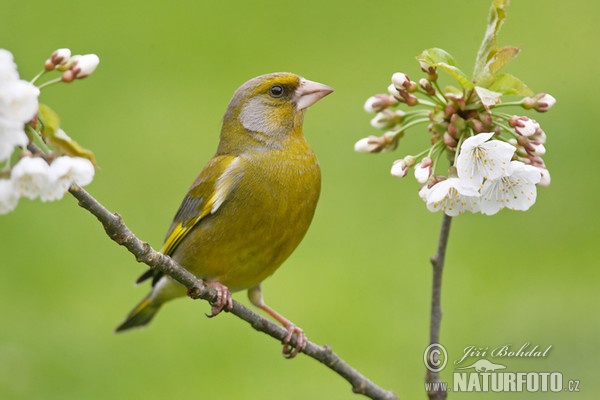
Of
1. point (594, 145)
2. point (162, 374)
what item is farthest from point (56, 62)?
point (594, 145)

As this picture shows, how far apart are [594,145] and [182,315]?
3453 millimetres

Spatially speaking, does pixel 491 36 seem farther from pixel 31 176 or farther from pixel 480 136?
pixel 31 176

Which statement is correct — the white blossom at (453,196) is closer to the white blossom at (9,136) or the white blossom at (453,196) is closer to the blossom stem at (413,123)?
the blossom stem at (413,123)

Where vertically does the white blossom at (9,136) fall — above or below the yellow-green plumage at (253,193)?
below

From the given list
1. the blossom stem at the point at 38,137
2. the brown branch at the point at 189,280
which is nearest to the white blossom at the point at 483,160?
the brown branch at the point at 189,280

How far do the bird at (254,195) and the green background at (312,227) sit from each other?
3.75ft

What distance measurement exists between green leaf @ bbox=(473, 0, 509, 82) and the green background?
1.57 meters

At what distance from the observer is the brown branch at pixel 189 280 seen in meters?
2.84

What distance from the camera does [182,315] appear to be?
22.4 feet

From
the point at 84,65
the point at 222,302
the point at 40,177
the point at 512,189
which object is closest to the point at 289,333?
the point at 222,302

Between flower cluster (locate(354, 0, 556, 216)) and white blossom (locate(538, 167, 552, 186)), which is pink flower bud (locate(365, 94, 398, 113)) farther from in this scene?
white blossom (locate(538, 167, 552, 186))

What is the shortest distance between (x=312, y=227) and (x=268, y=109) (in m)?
3.18

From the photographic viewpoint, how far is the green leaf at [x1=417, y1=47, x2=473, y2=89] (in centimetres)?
299

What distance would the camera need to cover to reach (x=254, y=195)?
3.99m
